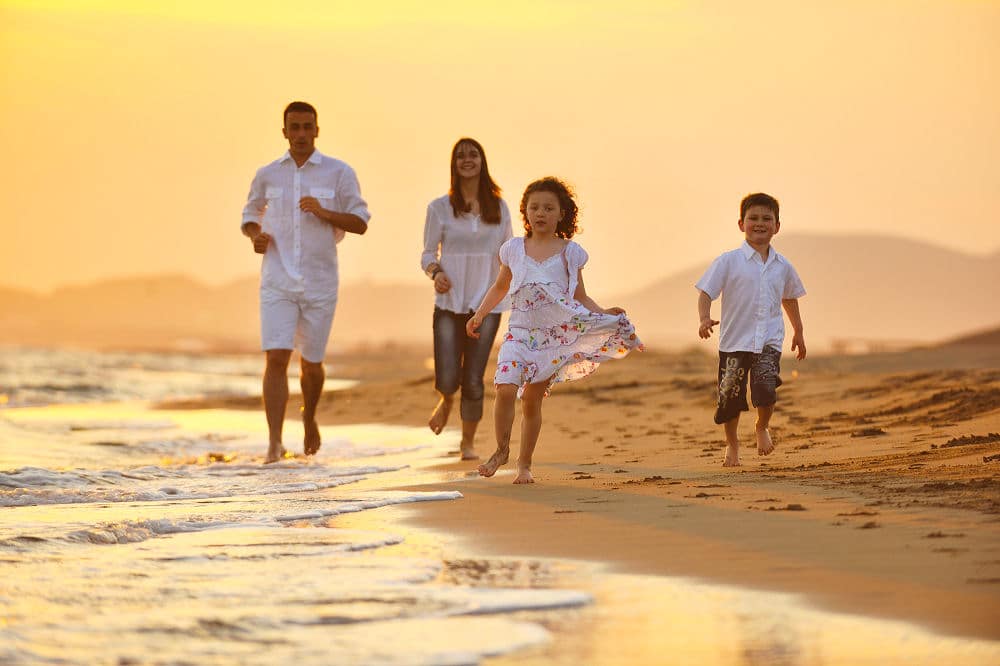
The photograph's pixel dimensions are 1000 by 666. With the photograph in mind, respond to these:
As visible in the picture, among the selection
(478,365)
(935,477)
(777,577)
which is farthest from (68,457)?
(777,577)

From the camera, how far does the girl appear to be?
22.3 feet

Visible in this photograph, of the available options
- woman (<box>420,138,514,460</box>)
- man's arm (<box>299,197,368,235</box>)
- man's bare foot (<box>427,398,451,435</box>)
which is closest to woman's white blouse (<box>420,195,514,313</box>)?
woman (<box>420,138,514,460</box>)

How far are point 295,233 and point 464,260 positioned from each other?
116 cm

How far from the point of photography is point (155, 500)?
6.70 meters

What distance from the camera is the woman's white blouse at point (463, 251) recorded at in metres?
8.67

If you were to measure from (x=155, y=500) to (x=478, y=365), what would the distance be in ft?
8.73

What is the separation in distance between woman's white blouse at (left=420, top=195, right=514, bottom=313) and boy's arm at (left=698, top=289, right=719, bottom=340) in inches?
64.6

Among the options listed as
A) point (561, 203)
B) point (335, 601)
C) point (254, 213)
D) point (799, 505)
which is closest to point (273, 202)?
point (254, 213)

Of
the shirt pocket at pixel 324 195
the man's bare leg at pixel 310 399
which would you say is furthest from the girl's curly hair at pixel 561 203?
the man's bare leg at pixel 310 399

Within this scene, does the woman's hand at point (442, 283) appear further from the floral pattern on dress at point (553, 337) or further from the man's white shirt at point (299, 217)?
the floral pattern on dress at point (553, 337)

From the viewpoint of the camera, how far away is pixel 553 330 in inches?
270

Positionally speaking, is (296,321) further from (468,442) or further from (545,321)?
(545,321)

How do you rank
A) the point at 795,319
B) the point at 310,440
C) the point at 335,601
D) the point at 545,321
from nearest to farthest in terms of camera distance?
the point at 335,601
the point at 545,321
the point at 795,319
the point at 310,440

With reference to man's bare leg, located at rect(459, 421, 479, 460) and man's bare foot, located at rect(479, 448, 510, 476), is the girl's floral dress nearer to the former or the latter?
man's bare foot, located at rect(479, 448, 510, 476)
